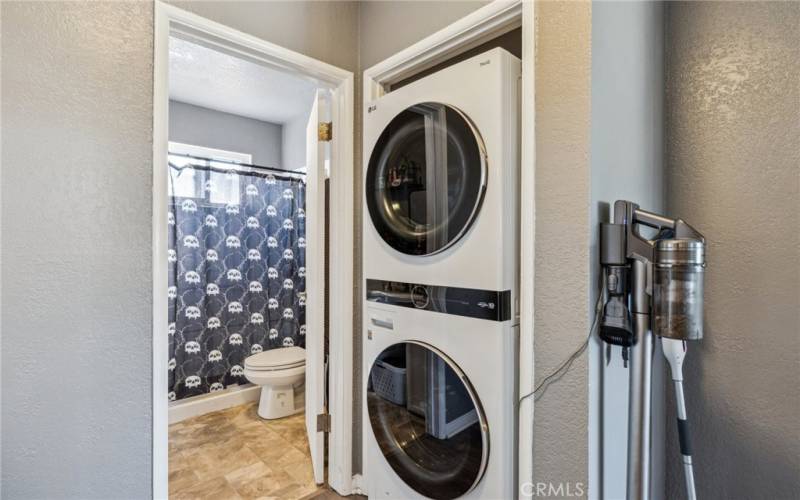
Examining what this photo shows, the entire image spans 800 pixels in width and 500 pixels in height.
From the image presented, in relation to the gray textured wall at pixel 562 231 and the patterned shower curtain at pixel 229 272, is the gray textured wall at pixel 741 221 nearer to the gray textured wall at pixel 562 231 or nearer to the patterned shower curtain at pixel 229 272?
the gray textured wall at pixel 562 231

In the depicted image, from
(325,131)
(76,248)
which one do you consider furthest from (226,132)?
(76,248)

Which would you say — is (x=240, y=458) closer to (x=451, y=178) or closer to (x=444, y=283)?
(x=444, y=283)

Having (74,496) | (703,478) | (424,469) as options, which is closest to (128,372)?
(74,496)

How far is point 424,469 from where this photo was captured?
141 centimetres

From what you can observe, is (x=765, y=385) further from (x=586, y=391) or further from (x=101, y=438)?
(x=101, y=438)

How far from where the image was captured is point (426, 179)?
136cm

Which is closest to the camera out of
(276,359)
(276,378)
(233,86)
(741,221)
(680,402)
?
(680,402)

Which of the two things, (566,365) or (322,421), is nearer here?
(566,365)

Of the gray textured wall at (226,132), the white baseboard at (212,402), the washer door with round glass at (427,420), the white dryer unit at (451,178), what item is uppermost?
the gray textured wall at (226,132)

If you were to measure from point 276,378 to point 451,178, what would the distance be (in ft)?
6.64

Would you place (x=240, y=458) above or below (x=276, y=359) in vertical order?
below

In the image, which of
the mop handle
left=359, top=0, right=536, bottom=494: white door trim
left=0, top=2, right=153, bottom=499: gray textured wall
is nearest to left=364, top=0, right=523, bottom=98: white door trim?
left=359, top=0, right=536, bottom=494: white door trim

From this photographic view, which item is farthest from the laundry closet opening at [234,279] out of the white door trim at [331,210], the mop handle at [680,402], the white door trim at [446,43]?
the mop handle at [680,402]

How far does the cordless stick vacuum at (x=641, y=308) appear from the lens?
94 centimetres
